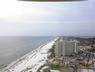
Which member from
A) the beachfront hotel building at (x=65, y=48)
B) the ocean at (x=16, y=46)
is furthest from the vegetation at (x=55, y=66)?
the ocean at (x=16, y=46)

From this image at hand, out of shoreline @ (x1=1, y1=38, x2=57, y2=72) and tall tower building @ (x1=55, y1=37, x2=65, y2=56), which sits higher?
tall tower building @ (x1=55, y1=37, x2=65, y2=56)

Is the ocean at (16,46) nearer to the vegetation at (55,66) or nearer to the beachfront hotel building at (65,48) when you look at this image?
the beachfront hotel building at (65,48)

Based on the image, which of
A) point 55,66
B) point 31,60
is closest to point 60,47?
point 55,66

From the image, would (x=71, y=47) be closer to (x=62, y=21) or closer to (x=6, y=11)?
(x=62, y=21)

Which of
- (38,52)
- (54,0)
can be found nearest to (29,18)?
(38,52)

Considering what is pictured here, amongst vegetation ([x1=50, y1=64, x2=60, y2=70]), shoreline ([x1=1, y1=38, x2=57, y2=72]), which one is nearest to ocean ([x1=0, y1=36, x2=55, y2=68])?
shoreline ([x1=1, y1=38, x2=57, y2=72])

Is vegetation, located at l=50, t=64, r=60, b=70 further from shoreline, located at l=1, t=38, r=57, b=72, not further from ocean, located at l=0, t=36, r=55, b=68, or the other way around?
ocean, located at l=0, t=36, r=55, b=68
